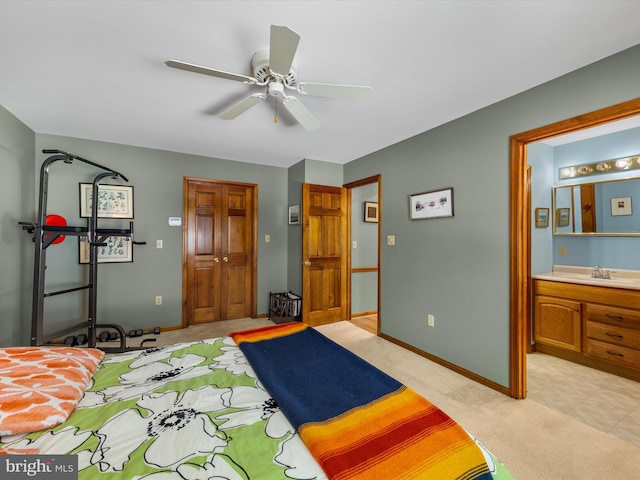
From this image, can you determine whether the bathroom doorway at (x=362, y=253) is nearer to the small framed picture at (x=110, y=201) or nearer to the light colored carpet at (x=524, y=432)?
the light colored carpet at (x=524, y=432)

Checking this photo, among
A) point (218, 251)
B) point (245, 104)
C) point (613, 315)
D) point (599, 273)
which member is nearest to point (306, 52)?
point (245, 104)

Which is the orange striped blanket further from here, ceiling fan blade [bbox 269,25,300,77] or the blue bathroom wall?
the blue bathroom wall

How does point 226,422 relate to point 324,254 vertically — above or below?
below

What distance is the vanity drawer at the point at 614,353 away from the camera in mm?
2371

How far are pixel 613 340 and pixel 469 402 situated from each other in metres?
1.60

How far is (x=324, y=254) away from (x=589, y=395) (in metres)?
3.07

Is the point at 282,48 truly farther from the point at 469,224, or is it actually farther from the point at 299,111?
the point at 469,224

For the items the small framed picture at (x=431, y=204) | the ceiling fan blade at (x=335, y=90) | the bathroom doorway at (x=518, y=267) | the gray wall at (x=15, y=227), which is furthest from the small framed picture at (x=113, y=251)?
the bathroom doorway at (x=518, y=267)

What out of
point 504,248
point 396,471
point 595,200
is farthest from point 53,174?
point 595,200

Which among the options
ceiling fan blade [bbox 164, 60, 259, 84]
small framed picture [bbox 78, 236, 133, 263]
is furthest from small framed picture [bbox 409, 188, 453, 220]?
small framed picture [bbox 78, 236, 133, 263]

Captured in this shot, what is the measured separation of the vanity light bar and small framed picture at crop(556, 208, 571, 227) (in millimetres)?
397

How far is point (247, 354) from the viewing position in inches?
64.1

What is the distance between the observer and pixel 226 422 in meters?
1.04

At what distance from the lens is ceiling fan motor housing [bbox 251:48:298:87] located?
166cm
